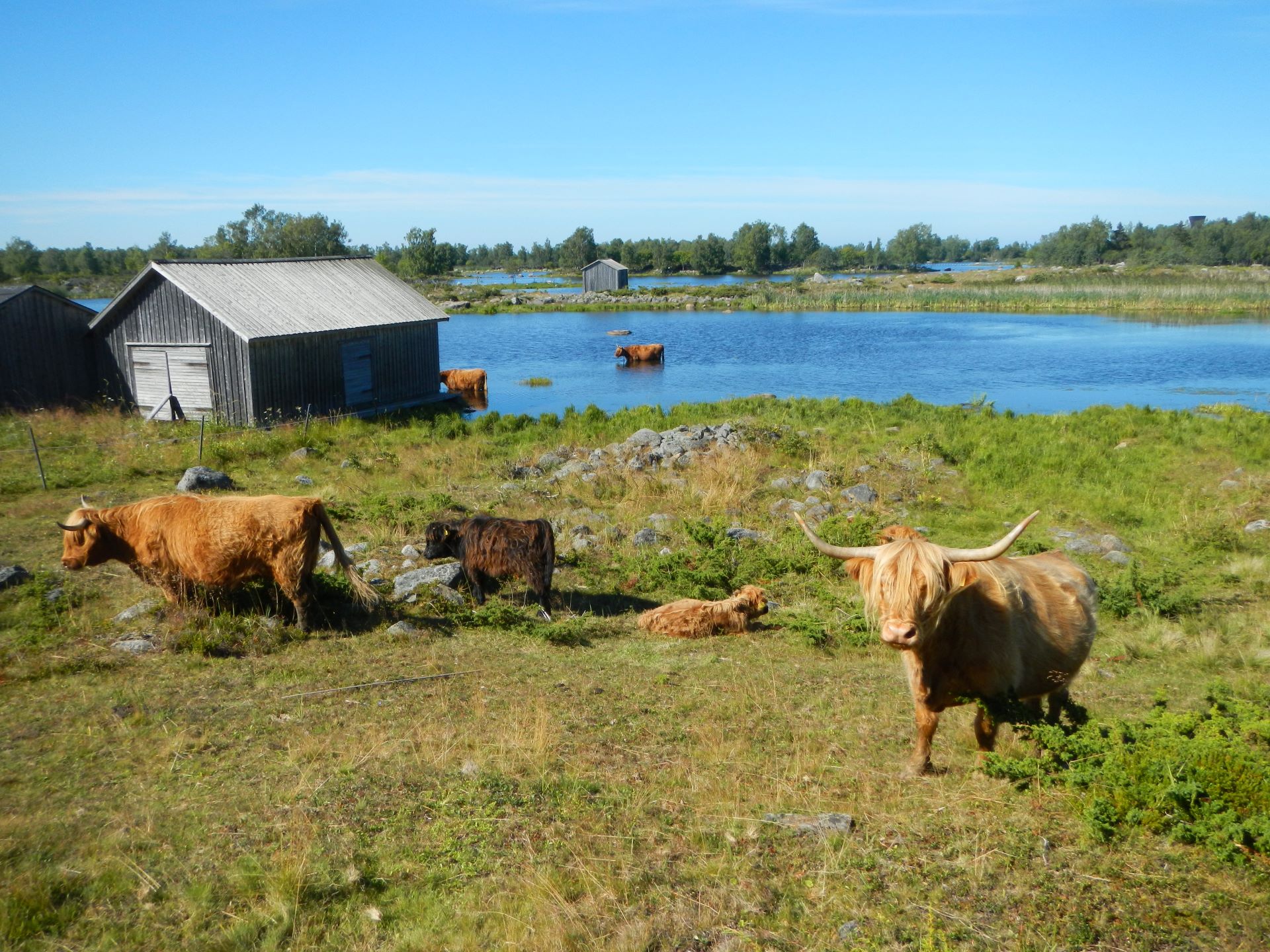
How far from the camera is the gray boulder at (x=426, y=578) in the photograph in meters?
10.8

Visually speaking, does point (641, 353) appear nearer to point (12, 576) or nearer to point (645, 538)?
point (645, 538)

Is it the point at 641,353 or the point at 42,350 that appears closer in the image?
the point at 42,350

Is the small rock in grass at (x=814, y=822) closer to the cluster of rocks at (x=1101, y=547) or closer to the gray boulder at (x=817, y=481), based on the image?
the cluster of rocks at (x=1101, y=547)

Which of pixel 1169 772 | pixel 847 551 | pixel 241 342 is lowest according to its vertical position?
pixel 1169 772

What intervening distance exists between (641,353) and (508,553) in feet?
116

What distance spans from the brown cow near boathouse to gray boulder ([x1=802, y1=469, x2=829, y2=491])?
93.7 feet

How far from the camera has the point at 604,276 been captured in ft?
315

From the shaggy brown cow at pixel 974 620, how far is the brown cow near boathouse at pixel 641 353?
3888 centimetres

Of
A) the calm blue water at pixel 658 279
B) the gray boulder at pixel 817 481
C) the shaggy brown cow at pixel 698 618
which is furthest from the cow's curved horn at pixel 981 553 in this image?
the calm blue water at pixel 658 279

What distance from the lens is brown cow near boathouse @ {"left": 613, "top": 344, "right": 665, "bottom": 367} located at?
45.0 m

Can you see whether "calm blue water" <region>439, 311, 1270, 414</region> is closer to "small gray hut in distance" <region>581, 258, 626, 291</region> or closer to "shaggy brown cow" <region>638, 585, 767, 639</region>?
"shaggy brown cow" <region>638, 585, 767, 639</region>

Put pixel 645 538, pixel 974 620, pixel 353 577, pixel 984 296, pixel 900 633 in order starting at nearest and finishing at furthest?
1. pixel 900 633
2. pixel 974 620
3. pixel 353 577
4. pixel 645 538
5. pixel 984 296

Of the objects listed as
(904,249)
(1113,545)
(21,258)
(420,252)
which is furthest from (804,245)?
(1113,545)

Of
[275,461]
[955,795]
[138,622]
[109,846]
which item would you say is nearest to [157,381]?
[275,461]
